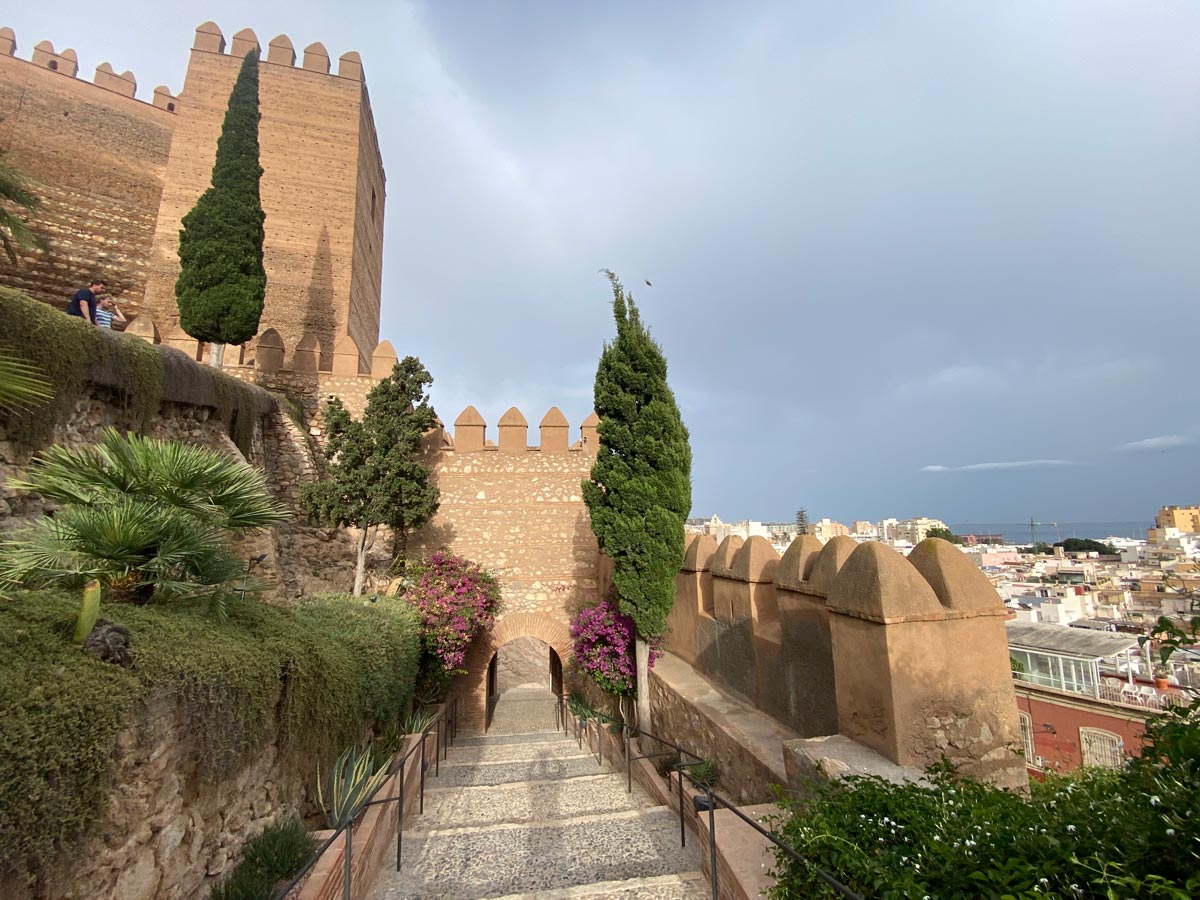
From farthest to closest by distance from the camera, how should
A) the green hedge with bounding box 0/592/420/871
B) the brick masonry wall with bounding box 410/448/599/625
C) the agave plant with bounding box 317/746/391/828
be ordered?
the brick masonry wall with bounding box 410/448/599/625, the agave plant with bounding box 317/746/391/828, the green hedge with bounding box 0/592/420/871

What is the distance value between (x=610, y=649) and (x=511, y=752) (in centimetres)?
237

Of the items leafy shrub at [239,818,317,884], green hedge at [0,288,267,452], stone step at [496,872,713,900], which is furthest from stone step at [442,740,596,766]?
green hedge at [0,288,267,452]

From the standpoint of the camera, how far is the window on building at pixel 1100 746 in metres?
11.9

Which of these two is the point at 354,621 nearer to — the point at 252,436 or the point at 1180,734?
the point at 252,436

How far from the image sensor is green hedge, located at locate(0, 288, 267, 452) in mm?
4617

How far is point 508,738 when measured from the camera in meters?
9.72

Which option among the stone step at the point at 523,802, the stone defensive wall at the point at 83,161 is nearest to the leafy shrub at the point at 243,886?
the stone step at the point at 523,802

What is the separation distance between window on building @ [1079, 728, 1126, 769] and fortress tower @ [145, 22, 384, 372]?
21.9 meters

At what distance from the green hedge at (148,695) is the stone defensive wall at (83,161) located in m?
15.4

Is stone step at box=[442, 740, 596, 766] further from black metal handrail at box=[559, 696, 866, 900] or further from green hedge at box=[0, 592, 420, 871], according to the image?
green hedge at box=[0, 592, 420, 871]

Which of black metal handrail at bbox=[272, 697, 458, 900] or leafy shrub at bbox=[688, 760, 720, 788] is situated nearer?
black metal handrail at bbox=[272, 697, 458, 900]

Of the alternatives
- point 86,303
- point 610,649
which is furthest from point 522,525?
point 86,303

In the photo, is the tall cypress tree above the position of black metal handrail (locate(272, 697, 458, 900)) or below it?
above

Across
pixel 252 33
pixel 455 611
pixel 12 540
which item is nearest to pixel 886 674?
pixel 12 540
